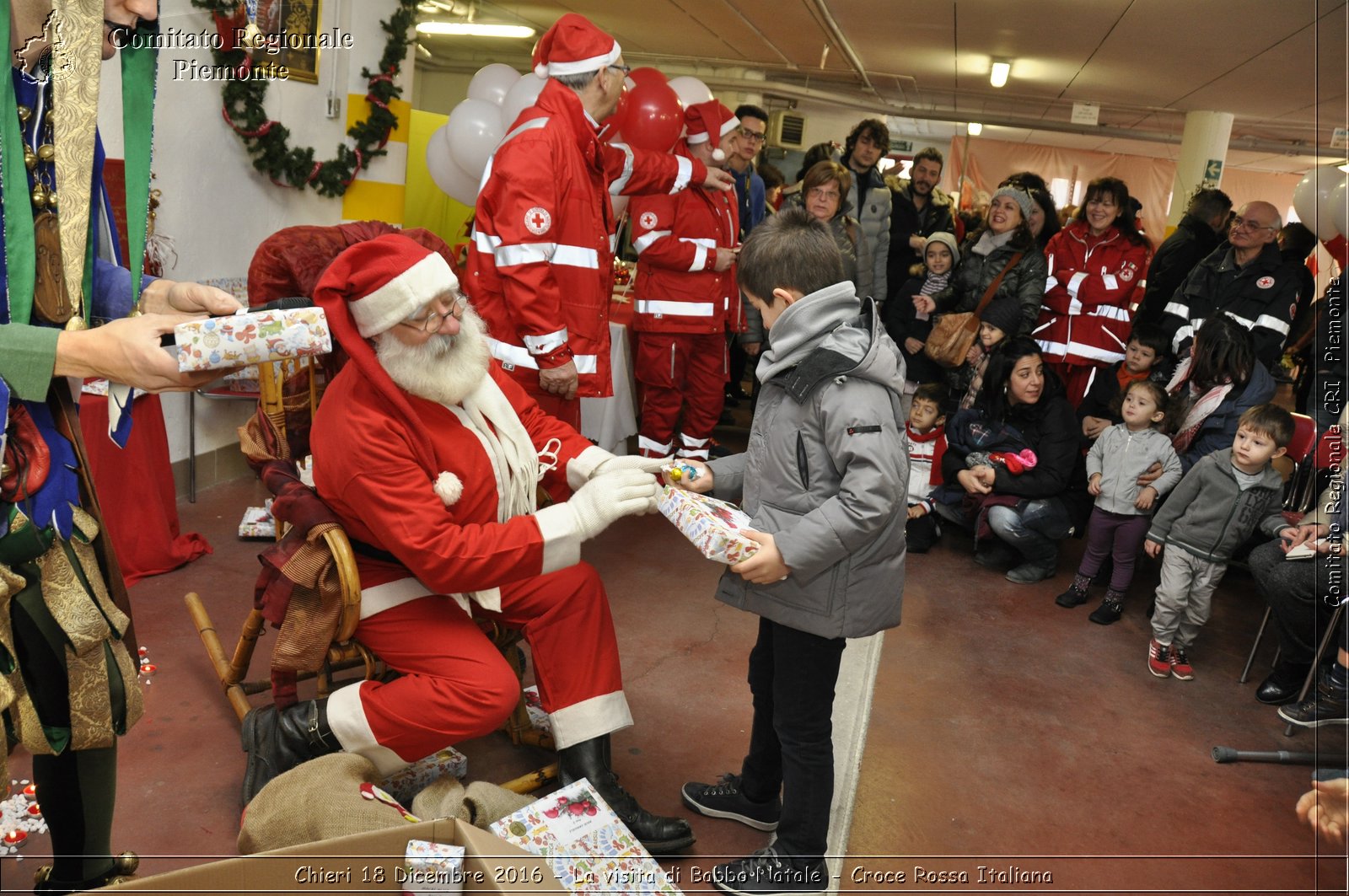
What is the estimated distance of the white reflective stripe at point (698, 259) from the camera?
5.01 m

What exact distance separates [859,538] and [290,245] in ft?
6.93

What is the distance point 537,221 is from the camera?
11.5 feet

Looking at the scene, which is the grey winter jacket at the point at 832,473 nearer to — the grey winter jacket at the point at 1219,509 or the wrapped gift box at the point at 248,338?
the wrapped gift box at the point at 248,338

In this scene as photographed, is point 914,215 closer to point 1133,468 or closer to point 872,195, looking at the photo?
point 872,195

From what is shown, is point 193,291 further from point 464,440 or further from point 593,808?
point 593,808

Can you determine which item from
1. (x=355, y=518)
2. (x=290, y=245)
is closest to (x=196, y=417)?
(x=290, y=245)

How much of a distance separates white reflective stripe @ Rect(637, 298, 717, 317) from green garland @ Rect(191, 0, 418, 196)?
1819 mm

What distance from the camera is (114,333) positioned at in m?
1.49

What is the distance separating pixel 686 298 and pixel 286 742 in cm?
322

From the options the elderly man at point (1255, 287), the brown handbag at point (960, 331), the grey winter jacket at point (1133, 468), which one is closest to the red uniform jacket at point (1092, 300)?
the brown handbag at point (960, 331)

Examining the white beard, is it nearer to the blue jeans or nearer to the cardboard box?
the cardboard box

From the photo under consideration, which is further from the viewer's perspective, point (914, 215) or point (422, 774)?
point (914, 215)

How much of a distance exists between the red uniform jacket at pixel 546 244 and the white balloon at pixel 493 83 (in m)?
1.99

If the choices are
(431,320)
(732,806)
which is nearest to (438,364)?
(431,320)
